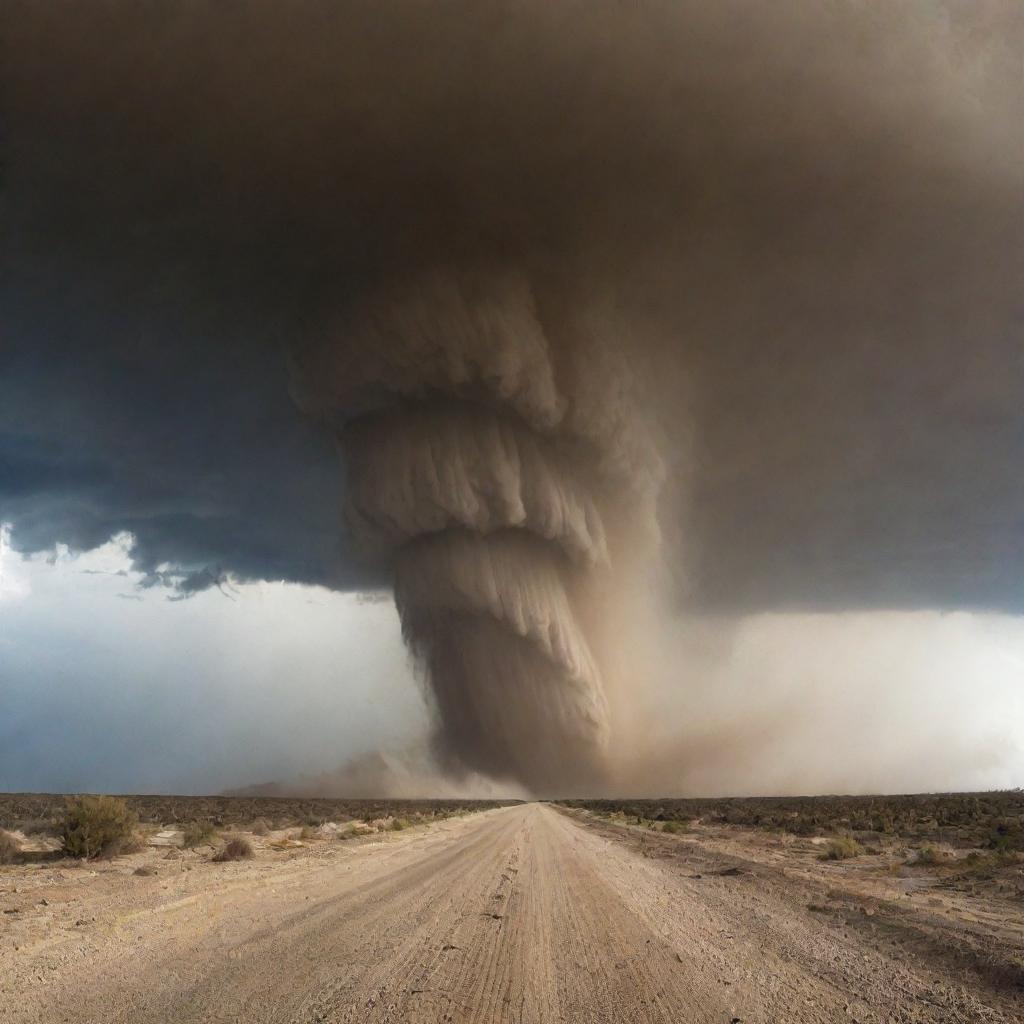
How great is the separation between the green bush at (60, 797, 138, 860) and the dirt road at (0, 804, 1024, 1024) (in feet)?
11.3

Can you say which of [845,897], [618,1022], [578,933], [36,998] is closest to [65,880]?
[36,998]

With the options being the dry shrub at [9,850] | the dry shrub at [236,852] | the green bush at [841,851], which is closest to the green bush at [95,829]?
the dry shrub at [9,850]

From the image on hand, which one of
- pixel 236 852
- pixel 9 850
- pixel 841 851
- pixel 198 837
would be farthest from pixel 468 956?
pixel 198 837

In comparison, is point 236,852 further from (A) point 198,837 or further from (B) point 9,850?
(B) point 9,850

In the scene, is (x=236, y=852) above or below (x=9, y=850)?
below

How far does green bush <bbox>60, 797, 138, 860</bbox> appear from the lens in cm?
1577

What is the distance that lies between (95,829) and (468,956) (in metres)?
13.0

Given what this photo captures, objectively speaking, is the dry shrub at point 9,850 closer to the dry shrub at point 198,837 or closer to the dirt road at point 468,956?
the dirt road at point 468,956

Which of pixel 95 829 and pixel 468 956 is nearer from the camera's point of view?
pixel 468 956

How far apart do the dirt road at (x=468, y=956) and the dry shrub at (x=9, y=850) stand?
3.09 meters

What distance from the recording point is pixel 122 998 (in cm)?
548

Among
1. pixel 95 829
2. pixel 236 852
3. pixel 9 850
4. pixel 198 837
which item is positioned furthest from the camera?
pixel 198 837

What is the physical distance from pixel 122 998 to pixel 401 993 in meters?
2.05

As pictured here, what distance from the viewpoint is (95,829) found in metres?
16.1
